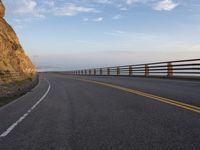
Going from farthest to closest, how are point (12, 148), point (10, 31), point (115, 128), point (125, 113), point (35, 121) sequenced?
point (10, 31) < point (125, 113) < point (35, 121) < point (115, 128) < point (12, 148)

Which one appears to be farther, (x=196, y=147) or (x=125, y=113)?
(x=125, y=113)

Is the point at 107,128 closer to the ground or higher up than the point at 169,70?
closer to the ground

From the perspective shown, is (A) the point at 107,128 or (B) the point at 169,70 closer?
(A) the point at 107,128

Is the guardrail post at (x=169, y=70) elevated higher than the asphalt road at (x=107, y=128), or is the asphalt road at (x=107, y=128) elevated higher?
the guardrail post at (x=169, y=70)

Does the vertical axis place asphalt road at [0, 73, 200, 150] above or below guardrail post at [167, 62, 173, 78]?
below

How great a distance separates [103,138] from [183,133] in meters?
1.53

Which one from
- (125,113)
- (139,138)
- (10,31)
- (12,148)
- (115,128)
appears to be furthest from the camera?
(10,31)

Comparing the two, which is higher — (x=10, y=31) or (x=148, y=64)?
(x=10, y=31)

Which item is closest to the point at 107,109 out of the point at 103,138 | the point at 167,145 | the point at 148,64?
the point at 103,138

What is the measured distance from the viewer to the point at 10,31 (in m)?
57.9

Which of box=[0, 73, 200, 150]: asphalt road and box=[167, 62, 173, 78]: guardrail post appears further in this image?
box=[167, 62, 173, 78]: guardrail post

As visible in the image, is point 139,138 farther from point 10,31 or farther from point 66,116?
point 10,31

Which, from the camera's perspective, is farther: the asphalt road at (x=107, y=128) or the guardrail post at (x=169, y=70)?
the guardrail post at (x=169, y=70)

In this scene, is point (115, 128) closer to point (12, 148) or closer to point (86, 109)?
point (12, 148)
